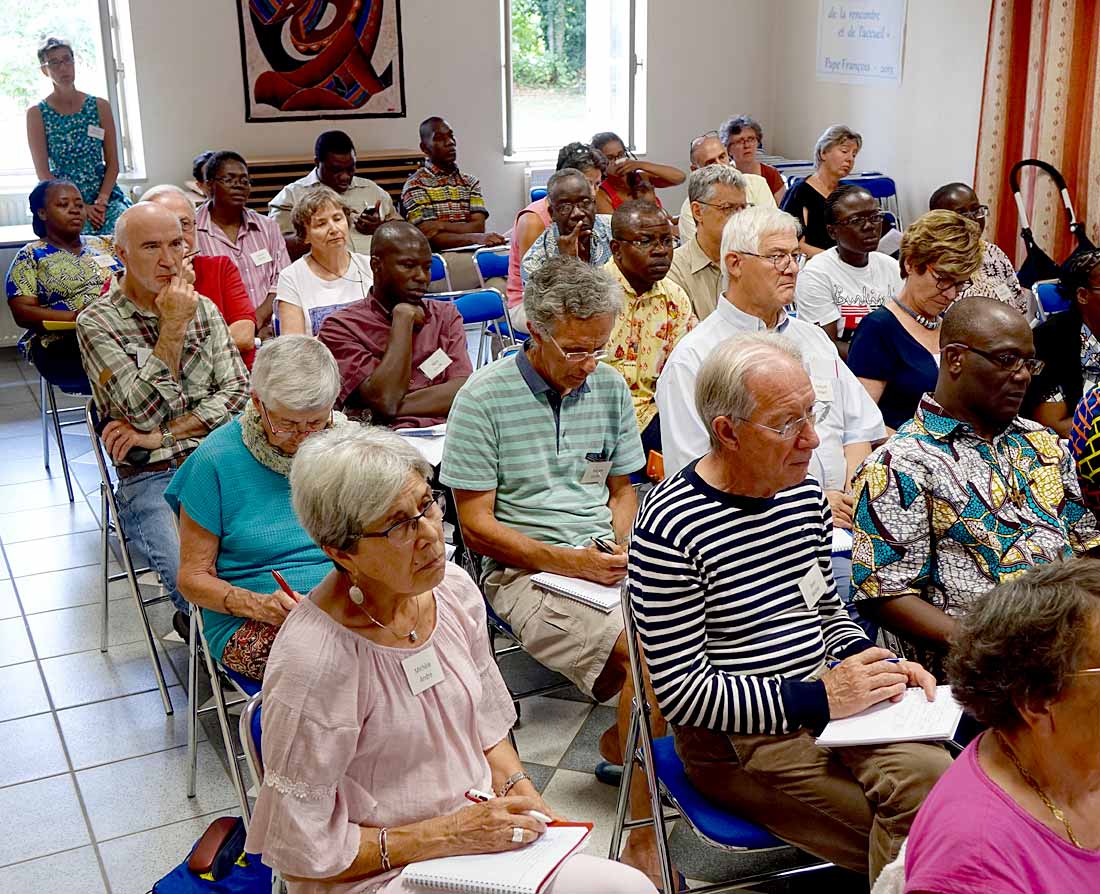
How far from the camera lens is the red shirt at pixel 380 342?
4094 millimetres

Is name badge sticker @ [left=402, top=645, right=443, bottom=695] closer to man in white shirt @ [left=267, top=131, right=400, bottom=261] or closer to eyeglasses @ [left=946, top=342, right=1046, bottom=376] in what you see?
eyeglasses @ [left=946, top=342, right=1046, bottom=376]

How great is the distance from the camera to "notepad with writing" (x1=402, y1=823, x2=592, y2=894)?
6.12ft

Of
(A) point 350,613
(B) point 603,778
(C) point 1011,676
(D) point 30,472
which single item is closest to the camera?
(C) point 1011,676

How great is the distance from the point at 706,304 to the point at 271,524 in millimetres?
2490

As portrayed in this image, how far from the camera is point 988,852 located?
1.42 metres

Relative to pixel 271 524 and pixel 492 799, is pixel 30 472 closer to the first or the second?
pixel 271 524

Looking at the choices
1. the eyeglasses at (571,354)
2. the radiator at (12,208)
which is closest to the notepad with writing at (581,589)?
the eyeglasses at (571,354)

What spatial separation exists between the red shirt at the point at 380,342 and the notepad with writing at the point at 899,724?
2.21m

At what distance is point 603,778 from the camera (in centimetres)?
320

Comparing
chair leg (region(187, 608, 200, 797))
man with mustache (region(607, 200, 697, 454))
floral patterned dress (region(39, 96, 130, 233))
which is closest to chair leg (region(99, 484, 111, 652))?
chair leg (region(187, 608, 200, 797))

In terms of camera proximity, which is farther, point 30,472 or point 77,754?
point 30,472

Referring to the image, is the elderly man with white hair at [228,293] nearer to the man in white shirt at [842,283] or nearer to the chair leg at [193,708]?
the chair leg at [193,708]

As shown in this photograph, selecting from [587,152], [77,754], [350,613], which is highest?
[587,152]

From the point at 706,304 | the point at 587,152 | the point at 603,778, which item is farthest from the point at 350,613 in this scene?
the point at 587,152
